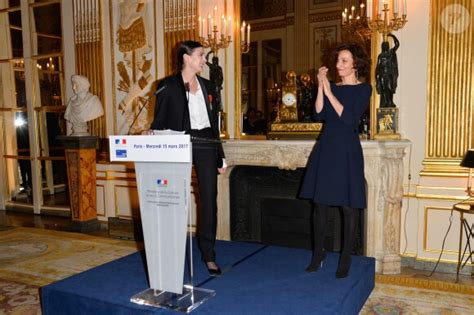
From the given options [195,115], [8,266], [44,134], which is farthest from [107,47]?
[195,115]

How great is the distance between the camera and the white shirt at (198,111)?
2.50m

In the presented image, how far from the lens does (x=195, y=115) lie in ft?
8.21

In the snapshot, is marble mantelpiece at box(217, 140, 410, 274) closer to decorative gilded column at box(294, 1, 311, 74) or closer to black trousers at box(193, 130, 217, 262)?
decorative gilded column at box(294, 1, 311, 74)

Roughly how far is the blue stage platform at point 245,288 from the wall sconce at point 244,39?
7.24ft

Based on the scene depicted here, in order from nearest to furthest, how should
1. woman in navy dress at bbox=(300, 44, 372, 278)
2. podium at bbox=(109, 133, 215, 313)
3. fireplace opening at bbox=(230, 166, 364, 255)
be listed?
1. podium at bbox=(109, 133, 215, 313)
2. woman in navy dress at bbox=(300, 44, 372, 278)
3. fireplace opening at bbox=(230, 166, 364, 255)

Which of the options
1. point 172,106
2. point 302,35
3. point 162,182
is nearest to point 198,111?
point 172,106

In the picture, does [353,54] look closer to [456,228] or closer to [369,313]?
[369,313]

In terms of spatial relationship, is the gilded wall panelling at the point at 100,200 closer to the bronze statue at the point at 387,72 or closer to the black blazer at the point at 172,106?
the black blazer at the point at 172,106

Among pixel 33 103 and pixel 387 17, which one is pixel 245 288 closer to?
pixel 387 17

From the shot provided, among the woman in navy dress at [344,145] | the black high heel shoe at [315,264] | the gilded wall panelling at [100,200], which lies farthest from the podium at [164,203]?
the gilded wall panelling at [100,200]

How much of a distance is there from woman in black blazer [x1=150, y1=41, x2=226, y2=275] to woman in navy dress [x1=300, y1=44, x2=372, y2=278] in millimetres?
635

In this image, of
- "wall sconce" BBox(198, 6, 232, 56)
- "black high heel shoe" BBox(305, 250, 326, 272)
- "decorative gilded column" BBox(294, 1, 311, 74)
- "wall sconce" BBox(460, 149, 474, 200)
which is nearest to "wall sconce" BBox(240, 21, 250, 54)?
"wall sconce" BBox(198, 6, 232, 56)

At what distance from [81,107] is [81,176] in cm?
81

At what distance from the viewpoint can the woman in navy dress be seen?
2367mm
